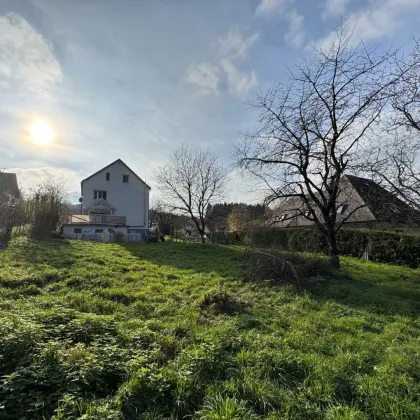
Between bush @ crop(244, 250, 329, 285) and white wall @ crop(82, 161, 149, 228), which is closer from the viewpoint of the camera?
bush @ crop(244, 250, 329, 285)

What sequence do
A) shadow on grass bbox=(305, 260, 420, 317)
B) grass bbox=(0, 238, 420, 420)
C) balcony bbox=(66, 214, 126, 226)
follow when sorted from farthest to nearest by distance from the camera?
balcony bbox=(66, 214, 126, 226), shadow on grass bbox=(305, 260, 420, 317), grass bbox=(0, 238, 420, 420)

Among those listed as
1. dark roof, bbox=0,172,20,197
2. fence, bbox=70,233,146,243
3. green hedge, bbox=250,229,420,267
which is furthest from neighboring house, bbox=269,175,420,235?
dark roof, bbox=0,172,20,197

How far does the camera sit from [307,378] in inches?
131

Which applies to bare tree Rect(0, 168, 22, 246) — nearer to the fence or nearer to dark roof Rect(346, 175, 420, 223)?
the fence

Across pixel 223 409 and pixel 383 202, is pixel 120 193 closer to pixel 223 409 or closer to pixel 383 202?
pixel 383 202

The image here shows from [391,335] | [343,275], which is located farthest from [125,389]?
[343,275]

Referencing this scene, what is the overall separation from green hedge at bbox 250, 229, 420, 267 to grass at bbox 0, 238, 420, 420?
6395 millimetres

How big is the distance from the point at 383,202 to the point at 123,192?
2836 centimetres

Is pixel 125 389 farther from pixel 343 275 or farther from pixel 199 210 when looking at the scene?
pixel 199 210

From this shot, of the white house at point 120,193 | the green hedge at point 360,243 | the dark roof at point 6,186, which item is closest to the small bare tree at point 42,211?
the dark roof at point 6,186

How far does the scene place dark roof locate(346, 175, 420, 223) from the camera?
418 inches

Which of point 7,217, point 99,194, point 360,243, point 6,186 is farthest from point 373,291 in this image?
point 99,194

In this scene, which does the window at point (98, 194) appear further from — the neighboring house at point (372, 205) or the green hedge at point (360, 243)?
the neighboring house at point (372, 205)

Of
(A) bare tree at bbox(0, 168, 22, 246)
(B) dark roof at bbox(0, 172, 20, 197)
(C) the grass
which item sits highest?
(B) dark roof at bbox(0, 172, 20, 197)
